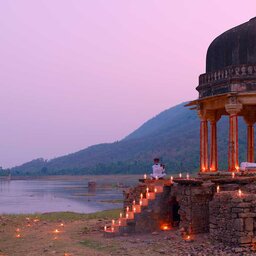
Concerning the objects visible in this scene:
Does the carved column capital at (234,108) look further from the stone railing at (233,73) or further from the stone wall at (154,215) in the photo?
the stone wall at (154,215)

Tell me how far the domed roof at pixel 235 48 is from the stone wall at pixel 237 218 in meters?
6.54

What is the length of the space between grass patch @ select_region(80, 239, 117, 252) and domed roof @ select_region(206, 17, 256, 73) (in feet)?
27.1

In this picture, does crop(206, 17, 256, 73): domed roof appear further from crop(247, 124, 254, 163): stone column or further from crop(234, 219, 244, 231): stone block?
crop(234, 219, 244, 231): stone block

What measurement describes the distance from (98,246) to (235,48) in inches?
353

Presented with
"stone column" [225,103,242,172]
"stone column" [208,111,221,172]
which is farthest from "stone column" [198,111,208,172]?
"stone column" [225,103,242,172]

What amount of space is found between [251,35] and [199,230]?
7.56 meters

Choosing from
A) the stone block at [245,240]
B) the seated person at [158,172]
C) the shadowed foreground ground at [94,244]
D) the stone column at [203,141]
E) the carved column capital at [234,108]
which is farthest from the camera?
the stone column at [203,141]

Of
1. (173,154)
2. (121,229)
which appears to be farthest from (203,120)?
(173,154)

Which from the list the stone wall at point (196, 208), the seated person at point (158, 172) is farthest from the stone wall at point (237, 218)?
the seated person at point (158, 172)

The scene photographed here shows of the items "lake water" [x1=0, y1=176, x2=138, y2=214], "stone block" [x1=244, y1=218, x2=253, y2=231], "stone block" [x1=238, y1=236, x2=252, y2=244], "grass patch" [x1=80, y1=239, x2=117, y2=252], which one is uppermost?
"stone block" [x1=244, y1=218, x2=253, y2=231]

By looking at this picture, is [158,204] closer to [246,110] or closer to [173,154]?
[246,110]

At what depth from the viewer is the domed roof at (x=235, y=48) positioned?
18.5 metres

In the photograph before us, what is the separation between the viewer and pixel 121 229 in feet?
55.9

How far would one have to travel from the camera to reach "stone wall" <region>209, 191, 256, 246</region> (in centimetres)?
1335
